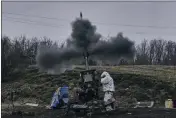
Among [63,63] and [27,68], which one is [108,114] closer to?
[63,63]

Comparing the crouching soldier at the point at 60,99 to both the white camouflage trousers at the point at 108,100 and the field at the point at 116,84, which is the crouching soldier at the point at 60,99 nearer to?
the white camouflage trousers at the point at 108,100

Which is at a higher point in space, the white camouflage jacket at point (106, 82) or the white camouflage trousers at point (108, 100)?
the white camouflage jacket at point (106, 82)

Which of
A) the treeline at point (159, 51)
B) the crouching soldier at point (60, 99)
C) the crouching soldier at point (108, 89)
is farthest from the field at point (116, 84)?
the treeline at point (159, 51)

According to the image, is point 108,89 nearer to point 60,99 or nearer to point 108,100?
point 108,100

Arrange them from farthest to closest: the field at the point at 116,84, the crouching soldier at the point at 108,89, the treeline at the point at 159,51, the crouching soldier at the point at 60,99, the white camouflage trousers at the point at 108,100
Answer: the treeline at the point at 159,51 → the field at the point at 116,84 → the crouching soldier at the point at 60,99 → the crouching soldier at the point at 108,89 → the white camouflage trousers at the point at 108,100

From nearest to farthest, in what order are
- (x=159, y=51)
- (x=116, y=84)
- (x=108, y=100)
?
(x=108, y=100)
(x=116, y=84)
(x=159, y=51)

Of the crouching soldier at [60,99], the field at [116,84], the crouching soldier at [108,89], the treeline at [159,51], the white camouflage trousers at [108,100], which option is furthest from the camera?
the treeline at [159,51]

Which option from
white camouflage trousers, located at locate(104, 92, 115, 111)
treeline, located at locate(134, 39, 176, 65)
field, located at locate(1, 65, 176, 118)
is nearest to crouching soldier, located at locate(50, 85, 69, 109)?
white camouflage trousers, located at locate(104, 92, 115, 111)

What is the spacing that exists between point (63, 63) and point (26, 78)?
1409 cm

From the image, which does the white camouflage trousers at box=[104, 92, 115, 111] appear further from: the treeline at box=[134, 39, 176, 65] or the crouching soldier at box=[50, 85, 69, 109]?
the treeline at box=[134, 39, 176, 65]

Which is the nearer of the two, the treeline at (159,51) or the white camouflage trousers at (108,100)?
the white camouflage trousers at (108,100)

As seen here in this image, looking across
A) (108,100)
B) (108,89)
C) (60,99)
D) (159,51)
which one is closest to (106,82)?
(108,89)

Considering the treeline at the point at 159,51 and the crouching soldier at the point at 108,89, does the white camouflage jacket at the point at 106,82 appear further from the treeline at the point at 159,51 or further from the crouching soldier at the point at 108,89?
the treeline at the point at 159,51

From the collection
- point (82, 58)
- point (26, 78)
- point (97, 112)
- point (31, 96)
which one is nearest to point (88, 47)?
point (82, 58)
